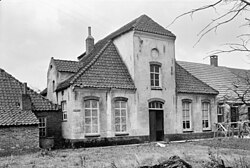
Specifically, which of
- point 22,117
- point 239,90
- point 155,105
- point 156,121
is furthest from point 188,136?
point 239,90

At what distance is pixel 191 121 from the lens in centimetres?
2247

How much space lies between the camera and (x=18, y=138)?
51.5 ft

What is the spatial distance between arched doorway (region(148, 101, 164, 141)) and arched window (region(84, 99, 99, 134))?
13.3ft

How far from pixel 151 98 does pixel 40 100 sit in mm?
7452

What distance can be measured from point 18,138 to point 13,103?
256 centimetres

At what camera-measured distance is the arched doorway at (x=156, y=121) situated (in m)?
21.0

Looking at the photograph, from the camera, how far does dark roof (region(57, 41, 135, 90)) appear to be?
18.6 meters

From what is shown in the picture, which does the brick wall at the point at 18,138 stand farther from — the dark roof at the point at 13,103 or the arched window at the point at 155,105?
the arched window at the point at 155,105

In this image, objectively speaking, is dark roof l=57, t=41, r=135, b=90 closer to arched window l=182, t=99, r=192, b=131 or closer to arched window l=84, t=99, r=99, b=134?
arched window l=84, t=99, r=99, b=134

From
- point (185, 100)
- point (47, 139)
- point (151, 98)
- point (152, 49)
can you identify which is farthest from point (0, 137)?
point (185, 100)

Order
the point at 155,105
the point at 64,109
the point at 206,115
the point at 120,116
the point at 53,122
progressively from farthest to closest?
the point at 206,115
the point at 155,105
the point at 64,109
the point at 53,122
the point at 120,116

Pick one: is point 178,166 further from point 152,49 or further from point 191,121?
point 191,121

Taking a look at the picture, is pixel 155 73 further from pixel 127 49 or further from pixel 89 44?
pixel 89 44

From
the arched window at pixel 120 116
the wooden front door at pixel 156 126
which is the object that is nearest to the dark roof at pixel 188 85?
the wooden front door at pixel 156 126
